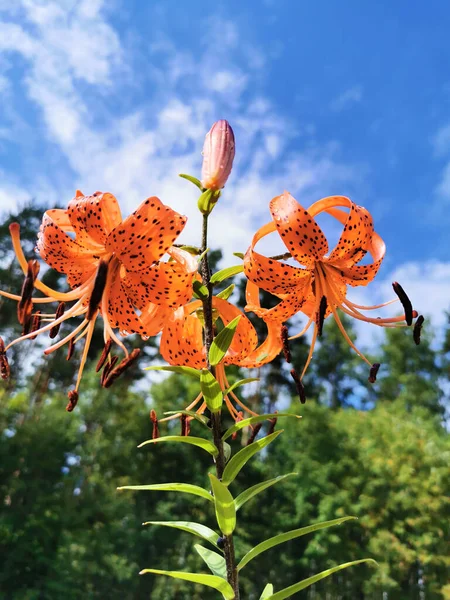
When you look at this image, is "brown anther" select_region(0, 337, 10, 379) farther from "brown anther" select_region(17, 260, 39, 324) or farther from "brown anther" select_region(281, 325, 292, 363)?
"brown anther" select_region(281, 325, 292, 363)

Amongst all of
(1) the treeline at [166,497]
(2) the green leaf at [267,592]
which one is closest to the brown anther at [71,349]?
(2) the green leaf at [267,592]

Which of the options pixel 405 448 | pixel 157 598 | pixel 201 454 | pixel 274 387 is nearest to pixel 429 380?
pixel 274 387

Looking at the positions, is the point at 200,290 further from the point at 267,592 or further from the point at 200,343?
the point at 267,592

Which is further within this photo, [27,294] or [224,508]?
[27,294]

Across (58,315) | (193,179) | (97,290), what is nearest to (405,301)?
(193,179)

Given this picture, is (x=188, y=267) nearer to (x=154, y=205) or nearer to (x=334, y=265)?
(x=154, y=205)

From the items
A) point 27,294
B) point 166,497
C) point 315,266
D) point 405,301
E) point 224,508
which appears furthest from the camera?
point 166,497

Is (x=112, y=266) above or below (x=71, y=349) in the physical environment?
above
